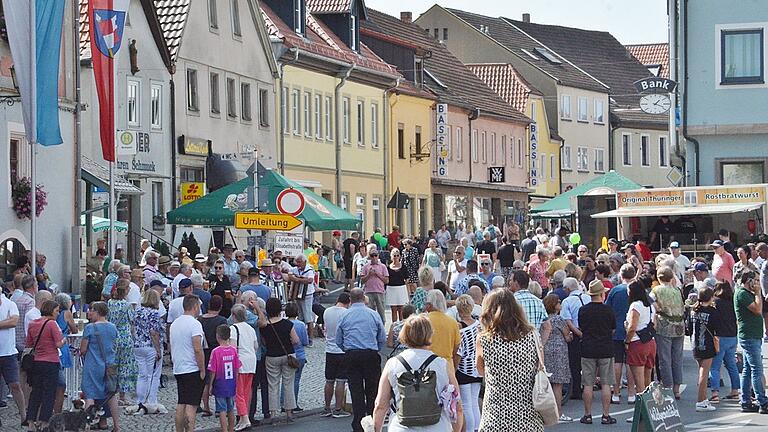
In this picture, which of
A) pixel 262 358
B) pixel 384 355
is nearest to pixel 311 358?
pixel 384 355

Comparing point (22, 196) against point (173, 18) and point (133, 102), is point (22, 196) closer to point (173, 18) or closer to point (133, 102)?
point (133, 102)

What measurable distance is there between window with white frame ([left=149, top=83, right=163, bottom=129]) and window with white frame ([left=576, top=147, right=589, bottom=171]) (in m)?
46.4

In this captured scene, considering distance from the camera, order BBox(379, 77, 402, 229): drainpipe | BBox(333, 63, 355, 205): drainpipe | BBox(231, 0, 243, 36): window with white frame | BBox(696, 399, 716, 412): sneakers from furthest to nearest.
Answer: BBox(379, 77, 402, 229): drainpipe → BBox(333, 63, 355, 205): drainpipe → BBox(231, 0, 243, 36): window with white frame → BBox(696, 399, 716, 412): sneakers

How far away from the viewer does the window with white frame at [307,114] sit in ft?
173

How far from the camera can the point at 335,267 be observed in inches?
1991

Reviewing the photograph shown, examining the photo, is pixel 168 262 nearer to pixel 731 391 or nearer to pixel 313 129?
pixel 731 391

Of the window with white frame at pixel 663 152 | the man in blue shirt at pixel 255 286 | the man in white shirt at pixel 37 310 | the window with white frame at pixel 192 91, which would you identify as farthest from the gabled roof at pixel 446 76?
the man in white shirt at pixel 37 310

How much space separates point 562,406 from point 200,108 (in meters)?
26.2

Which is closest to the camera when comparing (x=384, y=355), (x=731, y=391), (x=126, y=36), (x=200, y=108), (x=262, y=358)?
(x=262, y=358)

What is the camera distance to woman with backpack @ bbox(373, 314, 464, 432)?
11344 mm

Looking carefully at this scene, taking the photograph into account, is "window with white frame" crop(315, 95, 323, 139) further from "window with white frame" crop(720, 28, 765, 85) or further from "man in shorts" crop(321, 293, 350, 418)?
"man in shorts" crop(321, 293, 350, 418)

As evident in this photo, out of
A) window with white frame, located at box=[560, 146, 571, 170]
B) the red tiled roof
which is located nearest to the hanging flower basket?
the red tiled roof

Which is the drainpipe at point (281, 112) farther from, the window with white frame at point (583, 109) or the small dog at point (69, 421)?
the window with white frame at point (583, 109)

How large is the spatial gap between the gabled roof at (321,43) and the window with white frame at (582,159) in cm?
2740
